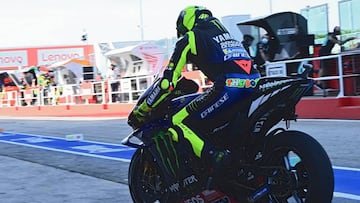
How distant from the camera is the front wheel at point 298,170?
12.2 ft

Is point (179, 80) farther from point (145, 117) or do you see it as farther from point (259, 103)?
point (259, 103)

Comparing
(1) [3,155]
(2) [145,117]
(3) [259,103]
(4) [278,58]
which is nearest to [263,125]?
(3) [259,103]

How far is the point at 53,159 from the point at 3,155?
61.2 inches

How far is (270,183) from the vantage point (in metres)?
3.95

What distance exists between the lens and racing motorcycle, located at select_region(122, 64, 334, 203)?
3.79 metres

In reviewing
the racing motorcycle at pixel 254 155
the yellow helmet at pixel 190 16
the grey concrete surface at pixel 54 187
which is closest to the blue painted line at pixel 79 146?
the grey concrete surface at pixel 54 187

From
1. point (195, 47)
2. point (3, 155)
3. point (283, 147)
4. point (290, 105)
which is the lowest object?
point (3, 155)

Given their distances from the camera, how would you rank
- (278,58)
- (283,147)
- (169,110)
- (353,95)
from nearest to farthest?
(283,147)
(169,110)
(353,95)
(278,58)

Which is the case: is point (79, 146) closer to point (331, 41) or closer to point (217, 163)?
point (217, 163)

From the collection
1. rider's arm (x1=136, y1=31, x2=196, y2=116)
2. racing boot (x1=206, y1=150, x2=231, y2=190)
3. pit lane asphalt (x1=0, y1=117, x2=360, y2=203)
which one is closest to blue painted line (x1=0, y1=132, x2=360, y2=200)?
pit lane asphalt (x1=0, y1=117, x2=360, y2=203)

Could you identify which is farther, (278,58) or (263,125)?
(278,58)

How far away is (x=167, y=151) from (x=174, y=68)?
0.67 meters

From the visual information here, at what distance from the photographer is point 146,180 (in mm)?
4926

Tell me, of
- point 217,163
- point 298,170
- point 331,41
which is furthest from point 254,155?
point 331,41
